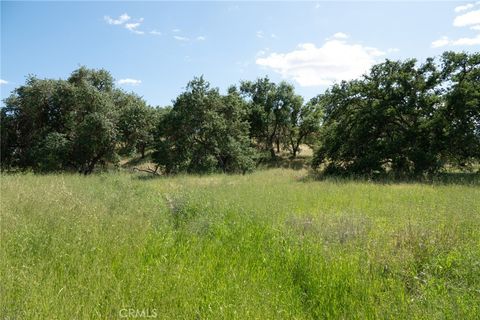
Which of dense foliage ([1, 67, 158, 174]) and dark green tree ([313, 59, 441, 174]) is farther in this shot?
dense foliage ([1, 67, 158, 174])

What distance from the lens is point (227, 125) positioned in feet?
86.8

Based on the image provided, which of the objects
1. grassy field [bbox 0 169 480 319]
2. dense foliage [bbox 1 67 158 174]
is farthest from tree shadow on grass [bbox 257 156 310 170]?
grassy field [bbox 0 169 480 319]

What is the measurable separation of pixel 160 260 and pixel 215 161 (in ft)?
67.0

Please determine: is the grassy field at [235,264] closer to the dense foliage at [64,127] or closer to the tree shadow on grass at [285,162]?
the dense foliage at [64,127]

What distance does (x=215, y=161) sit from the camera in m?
25.1

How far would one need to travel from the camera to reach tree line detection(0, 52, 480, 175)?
1889 centimetres

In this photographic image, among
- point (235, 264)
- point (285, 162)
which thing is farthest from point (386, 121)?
point (235, 264)

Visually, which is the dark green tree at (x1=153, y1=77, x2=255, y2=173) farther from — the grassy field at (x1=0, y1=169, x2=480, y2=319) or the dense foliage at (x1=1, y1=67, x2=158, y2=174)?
the grassy field at (x1=0, y1=169, x2=480, y2=319)

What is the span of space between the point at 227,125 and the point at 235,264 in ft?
72.8

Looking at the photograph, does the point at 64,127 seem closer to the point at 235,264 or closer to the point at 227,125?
the point at 227,125

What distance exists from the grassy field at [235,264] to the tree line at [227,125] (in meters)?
13.8

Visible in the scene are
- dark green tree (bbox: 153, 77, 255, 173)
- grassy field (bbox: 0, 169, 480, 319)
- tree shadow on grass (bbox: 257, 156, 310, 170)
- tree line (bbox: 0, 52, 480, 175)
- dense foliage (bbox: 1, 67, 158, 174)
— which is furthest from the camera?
tree shadow on grass (bbox: 257, 156, 310, 170)

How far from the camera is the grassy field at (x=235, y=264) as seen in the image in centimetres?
345

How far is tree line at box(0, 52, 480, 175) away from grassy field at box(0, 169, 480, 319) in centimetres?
1380
